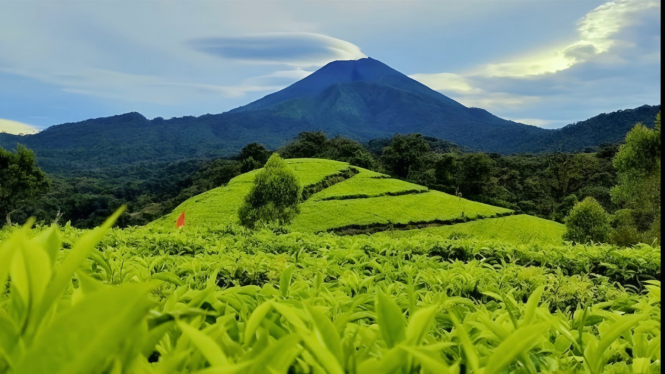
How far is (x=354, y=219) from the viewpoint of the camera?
2016cm

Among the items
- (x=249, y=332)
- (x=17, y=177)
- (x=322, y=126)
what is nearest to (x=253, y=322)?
(x=249, y=332)

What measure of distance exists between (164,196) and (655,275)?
47649 millimetres

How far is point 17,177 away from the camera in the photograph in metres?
20.1

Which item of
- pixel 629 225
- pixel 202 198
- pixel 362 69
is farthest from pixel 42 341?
pixel 362 69

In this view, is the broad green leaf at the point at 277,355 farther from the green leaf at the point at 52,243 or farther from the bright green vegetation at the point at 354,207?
the bright green vegetation at the point at 354,207

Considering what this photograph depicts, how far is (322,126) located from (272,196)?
131 m

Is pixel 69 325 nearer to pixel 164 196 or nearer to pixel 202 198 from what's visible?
pixel 202 198

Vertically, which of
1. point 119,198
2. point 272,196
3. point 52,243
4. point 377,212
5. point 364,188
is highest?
point 52,243

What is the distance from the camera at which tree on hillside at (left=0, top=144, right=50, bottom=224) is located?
65.5 feet

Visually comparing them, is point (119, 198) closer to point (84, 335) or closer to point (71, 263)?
point (71, 263)

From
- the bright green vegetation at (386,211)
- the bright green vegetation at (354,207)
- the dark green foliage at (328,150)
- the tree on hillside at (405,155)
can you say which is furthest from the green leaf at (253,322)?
the tree on hillside at (405,155)

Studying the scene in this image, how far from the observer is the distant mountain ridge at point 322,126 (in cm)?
9262

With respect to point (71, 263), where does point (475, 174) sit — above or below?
below

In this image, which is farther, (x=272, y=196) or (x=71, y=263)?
(x=272, y=196)
